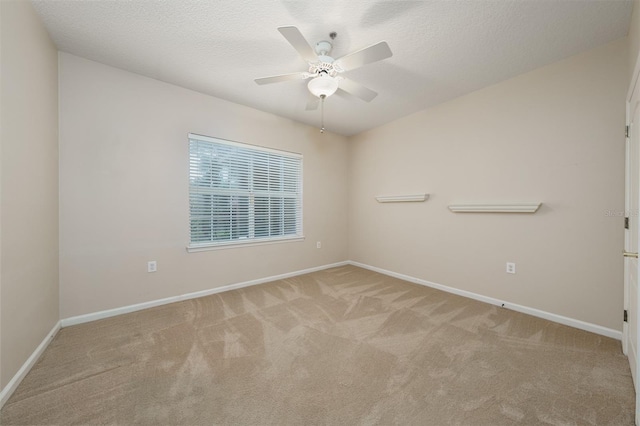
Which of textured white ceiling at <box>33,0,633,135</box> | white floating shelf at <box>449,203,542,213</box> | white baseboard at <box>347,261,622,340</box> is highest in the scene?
textured white ceiling at <box>33,0,633,135</box>

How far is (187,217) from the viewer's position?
288 centimetres

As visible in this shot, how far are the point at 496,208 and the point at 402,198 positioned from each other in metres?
1.21

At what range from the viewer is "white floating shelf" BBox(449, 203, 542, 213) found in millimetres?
2396

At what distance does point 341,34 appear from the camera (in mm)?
1920

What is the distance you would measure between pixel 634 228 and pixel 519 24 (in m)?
1.67

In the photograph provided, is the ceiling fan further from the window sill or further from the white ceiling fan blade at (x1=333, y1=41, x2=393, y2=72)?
the window sill

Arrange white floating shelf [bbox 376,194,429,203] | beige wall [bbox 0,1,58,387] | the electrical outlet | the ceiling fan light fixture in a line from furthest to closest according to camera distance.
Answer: white floating shelf [bbox 376,194,429,203], the electrical outlet, the ceiling fan light fixture, beige wall [bbox 0,1,58,387]

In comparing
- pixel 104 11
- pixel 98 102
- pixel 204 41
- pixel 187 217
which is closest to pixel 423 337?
pixel 187 217

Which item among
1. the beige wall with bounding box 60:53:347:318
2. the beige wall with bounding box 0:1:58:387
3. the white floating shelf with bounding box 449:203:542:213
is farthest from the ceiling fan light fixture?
the white floating shelf with bounding box 449:203:542:213

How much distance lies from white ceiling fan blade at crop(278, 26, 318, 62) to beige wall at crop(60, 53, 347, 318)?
5.81 ft

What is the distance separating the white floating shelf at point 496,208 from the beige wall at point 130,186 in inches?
110

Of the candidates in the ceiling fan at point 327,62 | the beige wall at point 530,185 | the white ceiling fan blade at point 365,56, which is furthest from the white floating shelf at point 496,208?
the white ceiling fan blade at point 365,56

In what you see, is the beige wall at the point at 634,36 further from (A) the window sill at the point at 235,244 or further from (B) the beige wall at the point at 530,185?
(A) the window sill at the point at 235,244

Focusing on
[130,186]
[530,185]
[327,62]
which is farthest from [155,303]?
[530,185]
